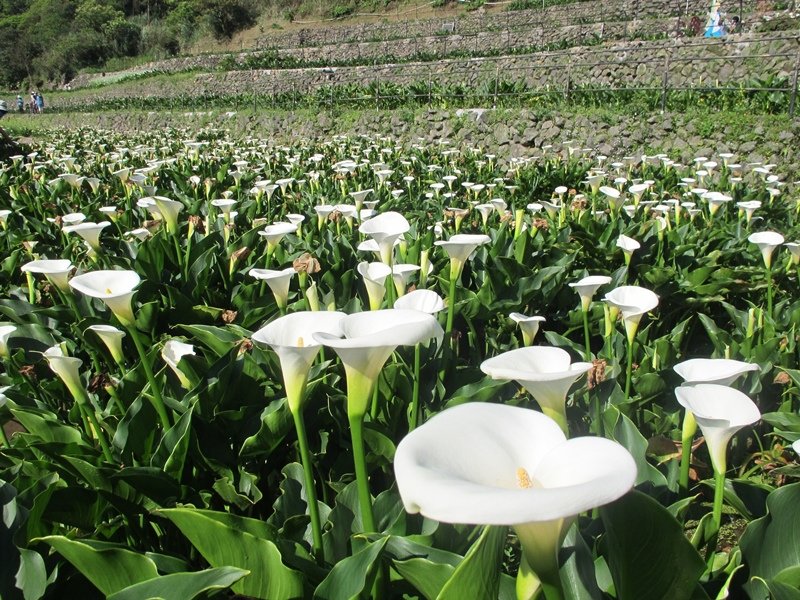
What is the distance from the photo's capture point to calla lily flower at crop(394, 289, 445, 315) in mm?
1490

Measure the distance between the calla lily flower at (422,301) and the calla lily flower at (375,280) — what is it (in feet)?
0.75

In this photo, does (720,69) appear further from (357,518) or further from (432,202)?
(357,518)

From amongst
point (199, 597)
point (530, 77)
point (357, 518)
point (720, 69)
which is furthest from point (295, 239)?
point (530, 77)

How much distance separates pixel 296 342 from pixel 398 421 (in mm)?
725

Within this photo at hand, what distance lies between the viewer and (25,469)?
1454mm

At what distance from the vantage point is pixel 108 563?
1.01 meters

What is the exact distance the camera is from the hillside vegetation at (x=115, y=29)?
148 ft

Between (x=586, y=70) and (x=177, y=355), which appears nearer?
(x=177, y=355)

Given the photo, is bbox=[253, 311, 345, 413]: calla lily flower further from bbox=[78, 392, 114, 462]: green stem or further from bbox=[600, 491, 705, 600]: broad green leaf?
bbox=[78, 392, 114, 462]: green stem

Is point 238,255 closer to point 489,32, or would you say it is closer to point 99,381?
point 99,381

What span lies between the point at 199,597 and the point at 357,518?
40 cm

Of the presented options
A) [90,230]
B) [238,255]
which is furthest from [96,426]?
[238,255]

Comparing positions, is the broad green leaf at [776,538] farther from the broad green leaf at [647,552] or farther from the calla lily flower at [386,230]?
the calla lily flower at [386,230]

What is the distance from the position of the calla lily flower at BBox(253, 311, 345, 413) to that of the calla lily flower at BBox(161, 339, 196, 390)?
2.35ft
